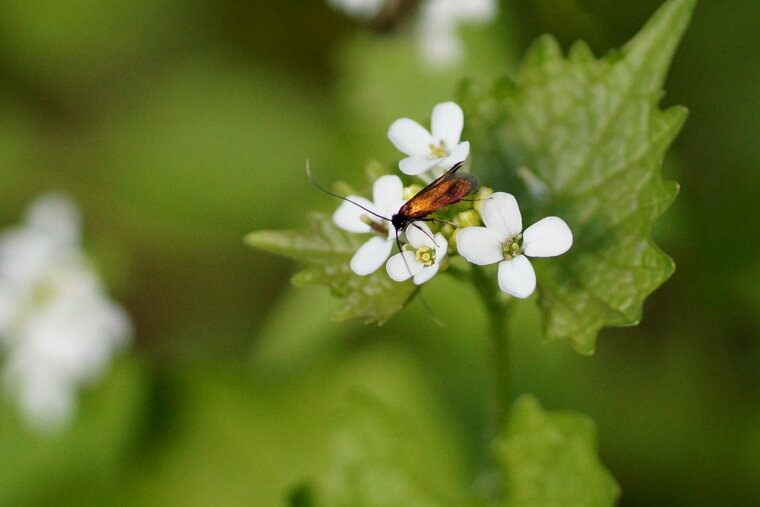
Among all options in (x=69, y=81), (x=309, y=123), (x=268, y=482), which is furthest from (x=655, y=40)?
(x=69, y=81)

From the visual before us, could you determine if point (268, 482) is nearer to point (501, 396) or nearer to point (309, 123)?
point (501, 396)

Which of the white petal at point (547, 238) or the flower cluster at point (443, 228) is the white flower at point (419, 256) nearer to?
the flower cluster at point (443, 228)

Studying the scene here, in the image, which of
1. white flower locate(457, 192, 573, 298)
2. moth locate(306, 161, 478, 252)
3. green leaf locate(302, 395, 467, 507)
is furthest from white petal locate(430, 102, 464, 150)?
green leaf locate(302, 395, 467, 507)

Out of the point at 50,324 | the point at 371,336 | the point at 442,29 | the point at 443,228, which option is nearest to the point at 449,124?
the point at 443,228

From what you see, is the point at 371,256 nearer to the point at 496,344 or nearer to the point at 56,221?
the point at 496,344

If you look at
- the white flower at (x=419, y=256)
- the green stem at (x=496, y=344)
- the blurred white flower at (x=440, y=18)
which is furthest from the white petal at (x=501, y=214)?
the blurred white flower at (x=440, y=18)

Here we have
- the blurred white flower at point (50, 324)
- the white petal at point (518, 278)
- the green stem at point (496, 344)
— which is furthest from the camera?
the blurred white flower at point (50, 324)
